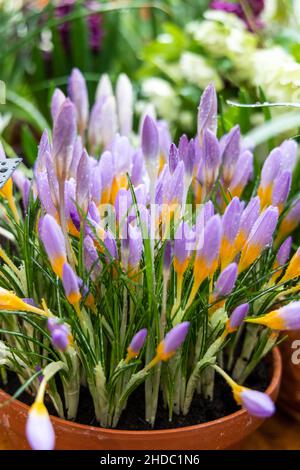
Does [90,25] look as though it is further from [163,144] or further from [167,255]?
[167,255]

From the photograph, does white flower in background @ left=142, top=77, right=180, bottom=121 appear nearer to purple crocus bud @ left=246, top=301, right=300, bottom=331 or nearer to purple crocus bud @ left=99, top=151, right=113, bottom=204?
purple crocus bud @ left=99, top=151, right=113, bottom=204

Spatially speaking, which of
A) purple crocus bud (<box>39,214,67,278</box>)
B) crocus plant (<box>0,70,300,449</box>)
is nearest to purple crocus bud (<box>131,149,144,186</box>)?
crocus plant (<box>0,70,300,449</box>)

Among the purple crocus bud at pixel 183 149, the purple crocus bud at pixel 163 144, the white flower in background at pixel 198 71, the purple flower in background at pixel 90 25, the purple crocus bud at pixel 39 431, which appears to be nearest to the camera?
the purple crocus bud at pixel 39 431

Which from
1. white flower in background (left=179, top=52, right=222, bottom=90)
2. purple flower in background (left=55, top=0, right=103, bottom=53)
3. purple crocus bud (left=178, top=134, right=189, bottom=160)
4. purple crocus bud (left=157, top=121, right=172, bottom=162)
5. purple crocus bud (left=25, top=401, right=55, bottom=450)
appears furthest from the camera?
purple flower in background (left=55, top=0, right=103, bottom=53)

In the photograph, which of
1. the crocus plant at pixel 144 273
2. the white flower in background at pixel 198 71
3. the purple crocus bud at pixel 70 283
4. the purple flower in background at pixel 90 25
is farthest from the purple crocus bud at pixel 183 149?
the purple flower in background at pixel 90 25

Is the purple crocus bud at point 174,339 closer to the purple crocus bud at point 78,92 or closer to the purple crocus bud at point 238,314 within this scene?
Result: the purple crocus bud at point 238,314
